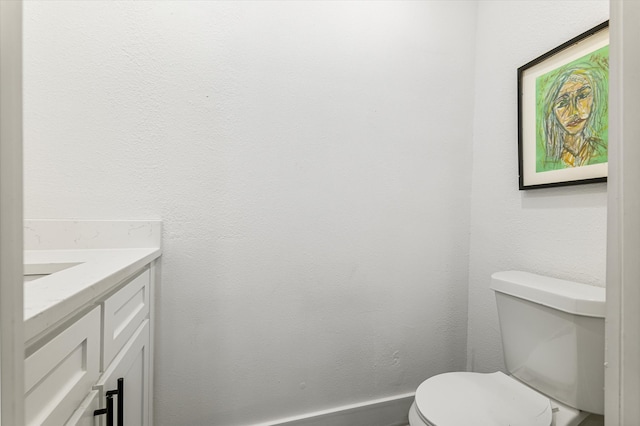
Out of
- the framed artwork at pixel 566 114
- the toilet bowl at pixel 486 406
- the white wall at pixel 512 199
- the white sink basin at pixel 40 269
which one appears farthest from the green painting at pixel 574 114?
the white sink basin at pixel 40 269

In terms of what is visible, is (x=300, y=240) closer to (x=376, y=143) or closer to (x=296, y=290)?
(x=296, y=290)

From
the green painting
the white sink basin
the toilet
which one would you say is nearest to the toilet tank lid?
the toilet

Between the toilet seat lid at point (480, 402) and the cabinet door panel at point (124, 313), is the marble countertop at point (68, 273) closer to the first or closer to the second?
the cabinet door panel at point (124, 313)

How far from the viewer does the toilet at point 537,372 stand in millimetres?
831

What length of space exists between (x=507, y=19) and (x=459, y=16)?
22cm

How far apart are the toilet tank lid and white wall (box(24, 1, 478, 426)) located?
0.24 meters

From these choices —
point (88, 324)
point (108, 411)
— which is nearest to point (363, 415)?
point (108, 411)

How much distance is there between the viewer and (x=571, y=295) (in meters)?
0.86

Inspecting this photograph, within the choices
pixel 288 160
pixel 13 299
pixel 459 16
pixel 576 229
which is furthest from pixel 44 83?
pixel 576 229

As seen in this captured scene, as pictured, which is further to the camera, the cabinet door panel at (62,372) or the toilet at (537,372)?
the toilet at (537,372)

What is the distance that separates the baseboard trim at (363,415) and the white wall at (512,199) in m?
0.41

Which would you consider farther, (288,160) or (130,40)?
(288,160)

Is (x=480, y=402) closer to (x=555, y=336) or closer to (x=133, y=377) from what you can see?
(x=555, y=336)

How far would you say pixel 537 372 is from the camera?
0.96 meters
